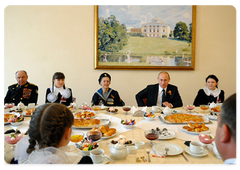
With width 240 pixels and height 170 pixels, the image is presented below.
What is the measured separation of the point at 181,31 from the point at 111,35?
1.52 m

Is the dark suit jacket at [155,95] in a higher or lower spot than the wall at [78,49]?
lower

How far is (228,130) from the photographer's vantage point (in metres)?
0.79

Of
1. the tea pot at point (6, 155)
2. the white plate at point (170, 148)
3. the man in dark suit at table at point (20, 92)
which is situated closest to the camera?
the tea pot at point (6, 155)

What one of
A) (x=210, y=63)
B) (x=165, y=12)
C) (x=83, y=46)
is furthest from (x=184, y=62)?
(x=83, y=46)

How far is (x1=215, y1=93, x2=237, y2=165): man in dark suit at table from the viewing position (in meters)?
0.77

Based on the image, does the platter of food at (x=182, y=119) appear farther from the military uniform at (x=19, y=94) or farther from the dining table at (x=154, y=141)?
the military uniform at (x=19, y=94)

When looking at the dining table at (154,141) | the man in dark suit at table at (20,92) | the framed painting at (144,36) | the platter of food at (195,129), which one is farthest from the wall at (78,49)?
the platter of food at (195,129)


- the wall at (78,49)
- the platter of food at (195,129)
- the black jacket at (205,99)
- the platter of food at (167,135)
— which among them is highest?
the wall at (78,49)

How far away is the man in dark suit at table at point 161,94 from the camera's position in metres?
3.20

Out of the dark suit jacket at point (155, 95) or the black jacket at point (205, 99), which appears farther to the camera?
the black jacket at point (205, 99)

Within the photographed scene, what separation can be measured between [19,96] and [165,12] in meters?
3.36

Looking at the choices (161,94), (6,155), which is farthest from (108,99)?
(6,155)

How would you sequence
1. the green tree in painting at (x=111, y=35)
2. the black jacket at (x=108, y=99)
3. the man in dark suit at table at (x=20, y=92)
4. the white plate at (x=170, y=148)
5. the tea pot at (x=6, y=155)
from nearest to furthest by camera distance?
the tea pot at (x=6, y=155), the white plate at (x=170, y=148), the black jacket at (x=108, y=99), the man in dark suit at table at (x=20, y=92), the green tree in painting at (x=111, y=35)

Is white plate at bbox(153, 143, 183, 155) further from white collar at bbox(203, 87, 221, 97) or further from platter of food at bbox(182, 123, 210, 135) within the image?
white collar at bbox(203, 87, 221, 97)
